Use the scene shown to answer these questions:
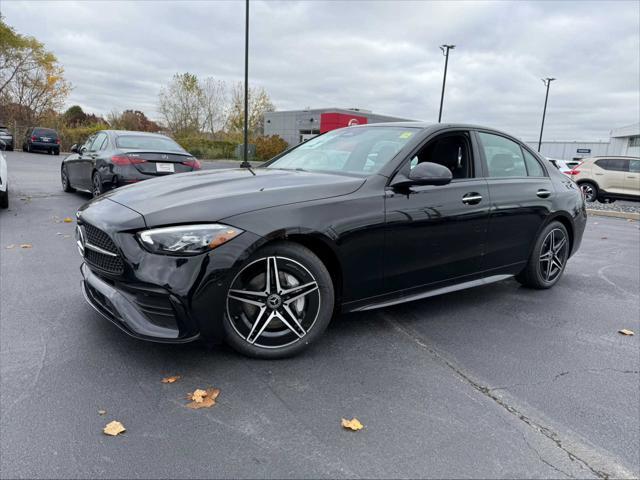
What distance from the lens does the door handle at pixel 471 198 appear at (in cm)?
396

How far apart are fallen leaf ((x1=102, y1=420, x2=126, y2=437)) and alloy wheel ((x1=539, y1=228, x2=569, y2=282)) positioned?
409 centimetres

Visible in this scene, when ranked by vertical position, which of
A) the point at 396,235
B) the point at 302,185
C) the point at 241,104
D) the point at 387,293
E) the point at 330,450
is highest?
the point at 241,104

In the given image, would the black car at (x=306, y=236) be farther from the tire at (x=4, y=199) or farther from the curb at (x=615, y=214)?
the curb at (x=615, y=214)

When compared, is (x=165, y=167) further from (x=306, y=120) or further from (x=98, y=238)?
(x=306, y=120)

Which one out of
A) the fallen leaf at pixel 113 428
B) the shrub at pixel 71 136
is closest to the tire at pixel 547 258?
the fallen leaf at pixel 113 428

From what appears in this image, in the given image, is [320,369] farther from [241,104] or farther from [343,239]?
[241,104]

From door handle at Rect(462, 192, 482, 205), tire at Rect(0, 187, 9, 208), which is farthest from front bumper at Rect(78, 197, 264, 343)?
tire at Rect(0, 187, 9, 208)

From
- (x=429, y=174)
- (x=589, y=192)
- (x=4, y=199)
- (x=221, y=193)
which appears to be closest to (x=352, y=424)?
(x=221, y=193)

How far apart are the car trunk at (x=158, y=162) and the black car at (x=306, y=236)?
443 centimetres

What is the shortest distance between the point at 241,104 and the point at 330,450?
163ft

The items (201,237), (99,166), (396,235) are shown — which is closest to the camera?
(201,237)

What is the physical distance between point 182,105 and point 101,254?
41797mm

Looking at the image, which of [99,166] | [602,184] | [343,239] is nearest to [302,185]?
→ [343,239]

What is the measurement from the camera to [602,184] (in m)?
16.9
